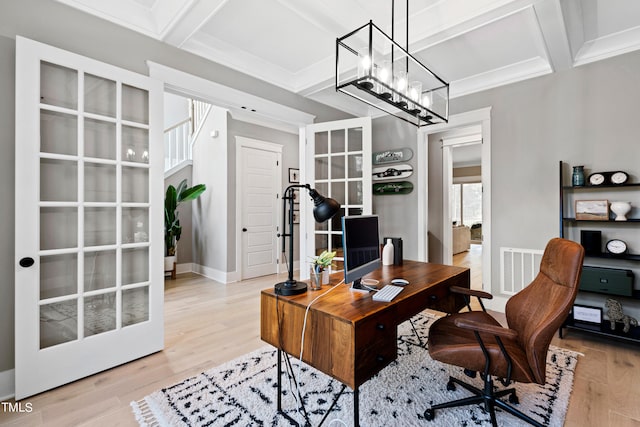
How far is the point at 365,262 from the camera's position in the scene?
A: 1.83 metres

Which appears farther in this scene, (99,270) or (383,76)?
(99,270)

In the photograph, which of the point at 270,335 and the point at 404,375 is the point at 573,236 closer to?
the point at 404,375

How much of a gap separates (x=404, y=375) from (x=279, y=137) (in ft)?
15.2

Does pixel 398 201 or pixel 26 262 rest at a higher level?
pixel 398 201

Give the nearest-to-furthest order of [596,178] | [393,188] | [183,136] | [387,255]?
[387,255] < [596,178] < [393,188] < [183,136]

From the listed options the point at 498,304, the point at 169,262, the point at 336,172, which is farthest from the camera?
the point at 169,262

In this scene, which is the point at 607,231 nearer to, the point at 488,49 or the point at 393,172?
the point at 488,49

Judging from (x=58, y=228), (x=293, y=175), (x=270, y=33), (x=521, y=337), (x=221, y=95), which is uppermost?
(x=270, y=33)

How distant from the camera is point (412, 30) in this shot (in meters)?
2.45

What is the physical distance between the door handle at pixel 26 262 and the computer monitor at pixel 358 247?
6.58 feet

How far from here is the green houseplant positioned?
507cm

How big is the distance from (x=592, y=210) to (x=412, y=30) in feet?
7.57

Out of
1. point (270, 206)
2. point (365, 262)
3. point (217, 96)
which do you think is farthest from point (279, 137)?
point (365, 262)

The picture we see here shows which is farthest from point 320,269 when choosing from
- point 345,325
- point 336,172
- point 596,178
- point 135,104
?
point 596,178
